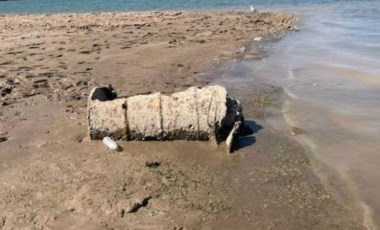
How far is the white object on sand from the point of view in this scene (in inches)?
238

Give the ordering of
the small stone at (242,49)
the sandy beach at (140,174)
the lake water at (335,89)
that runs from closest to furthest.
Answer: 1. the sandy beach at (140,174)
2. the lake water at (335,89)
3. the small stone at (242,49)

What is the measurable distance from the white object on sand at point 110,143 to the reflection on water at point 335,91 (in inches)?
89.8

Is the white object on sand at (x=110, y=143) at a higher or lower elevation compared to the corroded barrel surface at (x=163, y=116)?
lower

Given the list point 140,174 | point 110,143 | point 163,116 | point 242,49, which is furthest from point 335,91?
point 242,49

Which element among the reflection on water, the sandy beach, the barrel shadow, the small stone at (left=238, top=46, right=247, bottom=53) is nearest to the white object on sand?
the sandy beach

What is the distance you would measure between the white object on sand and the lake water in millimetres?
2294

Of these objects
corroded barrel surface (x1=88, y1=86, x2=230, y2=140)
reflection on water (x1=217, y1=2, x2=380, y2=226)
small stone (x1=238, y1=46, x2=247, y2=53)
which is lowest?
reflection on water (x1=217, y1=2, x2=380, y2=226)

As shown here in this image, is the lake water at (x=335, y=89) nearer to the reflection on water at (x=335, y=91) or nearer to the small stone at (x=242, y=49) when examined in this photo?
the reflection on water at (x=335, y=91)

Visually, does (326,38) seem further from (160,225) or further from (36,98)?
(160,225)

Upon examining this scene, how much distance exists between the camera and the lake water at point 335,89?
559 centimetres

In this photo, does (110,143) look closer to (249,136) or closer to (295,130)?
(249,136)

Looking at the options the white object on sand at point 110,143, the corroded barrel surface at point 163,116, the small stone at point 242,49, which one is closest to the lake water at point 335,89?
the small stone at point 242,49

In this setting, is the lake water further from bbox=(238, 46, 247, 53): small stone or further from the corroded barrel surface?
the corroded barrel surface

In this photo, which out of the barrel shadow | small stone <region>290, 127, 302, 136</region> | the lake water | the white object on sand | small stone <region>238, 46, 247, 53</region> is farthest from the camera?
small stone <region>238, 46, 247, 53</region>
